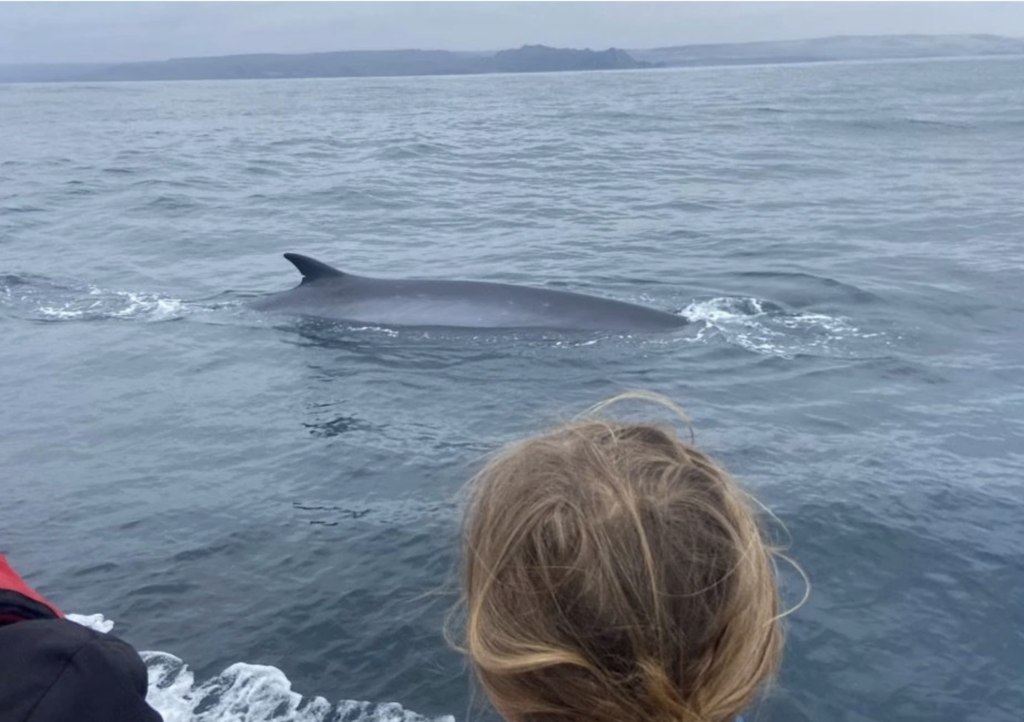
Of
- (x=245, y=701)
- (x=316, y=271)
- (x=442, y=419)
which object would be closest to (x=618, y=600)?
(x=245, y=701)

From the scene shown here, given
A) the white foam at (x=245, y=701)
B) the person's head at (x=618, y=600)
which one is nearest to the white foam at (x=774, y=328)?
the white foam at (x=245, y=701)

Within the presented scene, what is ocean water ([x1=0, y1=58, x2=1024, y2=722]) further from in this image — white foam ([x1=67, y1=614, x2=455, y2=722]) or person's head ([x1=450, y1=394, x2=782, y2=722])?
person's head ([x1=450, y1=394, x2=782, y2=722])

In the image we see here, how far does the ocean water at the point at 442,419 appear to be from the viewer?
19.8 feet

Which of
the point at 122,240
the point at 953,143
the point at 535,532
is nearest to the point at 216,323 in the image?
the point at 122,240

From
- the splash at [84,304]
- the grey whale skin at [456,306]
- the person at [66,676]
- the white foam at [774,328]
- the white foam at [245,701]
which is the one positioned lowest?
the splash at [84,304]

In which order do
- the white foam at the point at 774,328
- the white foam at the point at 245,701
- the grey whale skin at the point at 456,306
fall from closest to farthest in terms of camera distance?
the white foam at the point at 245,701
the white foam at the point at 774,328
the grey whale skin at the point at 456,306

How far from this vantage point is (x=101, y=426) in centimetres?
988

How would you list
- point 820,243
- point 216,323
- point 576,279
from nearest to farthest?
1. point 216,323
2. point 576,279
3. point 820,243

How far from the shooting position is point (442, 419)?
962 centimetres

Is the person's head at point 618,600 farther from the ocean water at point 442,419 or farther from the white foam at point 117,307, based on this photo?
the white foam at point 117,307

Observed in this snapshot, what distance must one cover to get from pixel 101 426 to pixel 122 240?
12029 millimetres

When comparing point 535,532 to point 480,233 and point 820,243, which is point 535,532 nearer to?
point 820,243

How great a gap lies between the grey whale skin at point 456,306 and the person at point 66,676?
10433 mm

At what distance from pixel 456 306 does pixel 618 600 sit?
1117 cm
